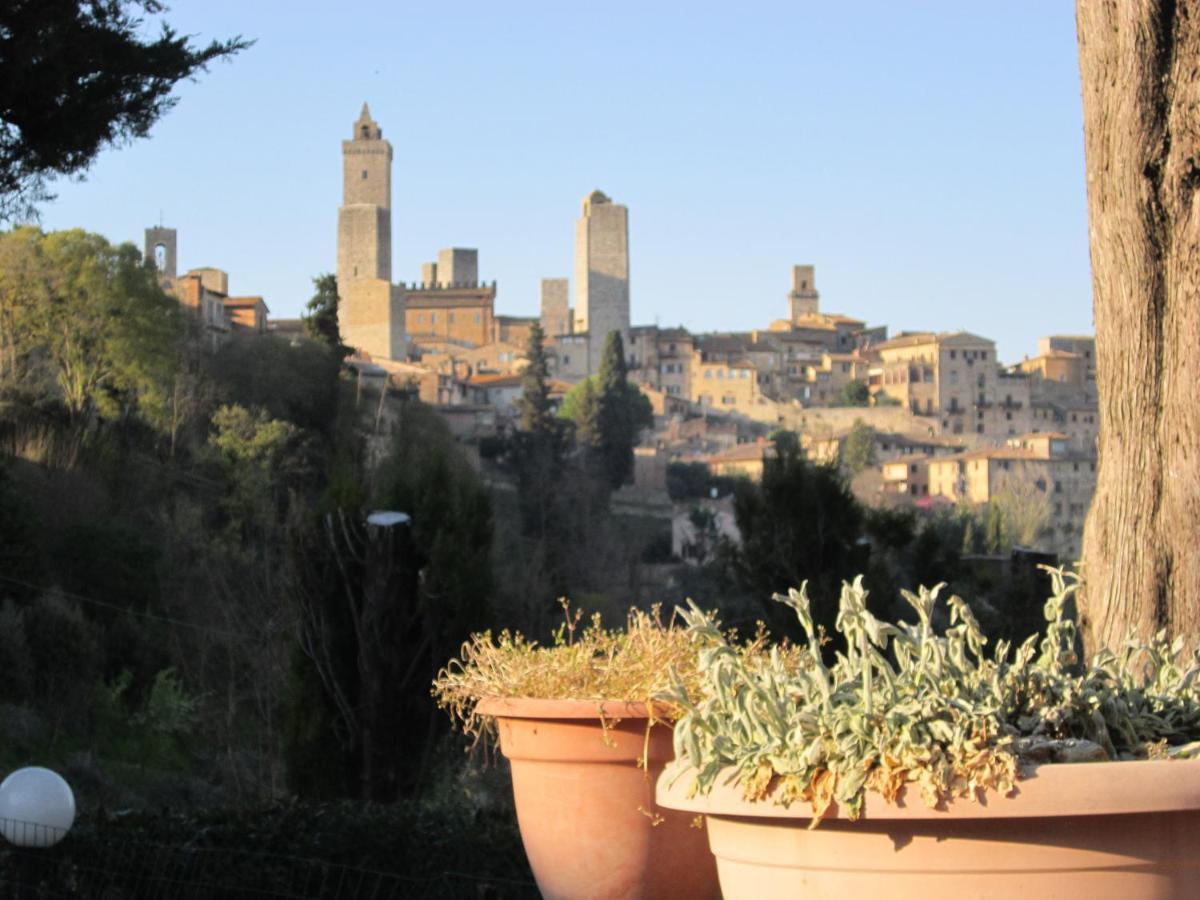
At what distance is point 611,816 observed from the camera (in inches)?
116

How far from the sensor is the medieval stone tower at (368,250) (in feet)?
305

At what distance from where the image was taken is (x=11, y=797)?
4.19 meters

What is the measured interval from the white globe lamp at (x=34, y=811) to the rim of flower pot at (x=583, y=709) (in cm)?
175

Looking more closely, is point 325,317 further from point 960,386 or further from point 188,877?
point 960,386

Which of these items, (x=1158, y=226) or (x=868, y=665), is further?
(x=1158, y=226)

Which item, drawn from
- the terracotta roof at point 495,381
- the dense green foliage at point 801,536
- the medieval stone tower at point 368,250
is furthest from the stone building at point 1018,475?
the dense green foliage at point 801,536

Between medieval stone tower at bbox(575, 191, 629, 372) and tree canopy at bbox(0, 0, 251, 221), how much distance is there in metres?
93.7

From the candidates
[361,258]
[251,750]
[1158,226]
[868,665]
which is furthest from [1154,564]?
[361,258]

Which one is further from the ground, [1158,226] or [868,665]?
[1158,226]

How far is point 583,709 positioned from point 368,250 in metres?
103

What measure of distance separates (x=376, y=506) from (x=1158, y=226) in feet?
27.7

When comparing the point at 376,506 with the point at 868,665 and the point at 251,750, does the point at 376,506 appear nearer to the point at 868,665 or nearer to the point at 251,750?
the point at 251,750

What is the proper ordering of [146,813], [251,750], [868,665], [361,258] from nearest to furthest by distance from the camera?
1. [868,665]
2. [146,813]
3. [251,750]
4. [361,258]

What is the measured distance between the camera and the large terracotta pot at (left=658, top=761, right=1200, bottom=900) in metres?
1.95
